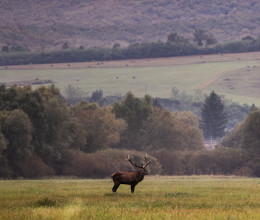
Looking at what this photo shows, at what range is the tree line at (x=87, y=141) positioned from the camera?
96000 mm

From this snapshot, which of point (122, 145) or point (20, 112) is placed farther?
point (122, 145)

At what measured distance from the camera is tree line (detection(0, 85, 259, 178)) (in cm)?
9600

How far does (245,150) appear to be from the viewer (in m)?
119

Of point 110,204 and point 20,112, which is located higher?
point 110,204

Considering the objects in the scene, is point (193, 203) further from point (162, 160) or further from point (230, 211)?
point (162, 160)

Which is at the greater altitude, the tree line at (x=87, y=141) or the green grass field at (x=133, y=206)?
the green grass field at (x=133, y=206)

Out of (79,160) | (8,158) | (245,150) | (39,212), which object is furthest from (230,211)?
(245,150)

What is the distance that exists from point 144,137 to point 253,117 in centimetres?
3162

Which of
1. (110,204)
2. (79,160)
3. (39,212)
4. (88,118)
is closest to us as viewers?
(39,212)

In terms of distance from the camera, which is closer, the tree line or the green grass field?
the green grass field

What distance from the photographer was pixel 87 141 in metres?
128

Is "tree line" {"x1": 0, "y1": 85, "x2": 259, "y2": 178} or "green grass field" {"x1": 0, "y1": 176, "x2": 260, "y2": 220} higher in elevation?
"green grass field" {"x1": 0, "y1": 176, "x2": 260, "y2": 220}

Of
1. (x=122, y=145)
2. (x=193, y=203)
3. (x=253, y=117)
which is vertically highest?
(x=193, y=203)

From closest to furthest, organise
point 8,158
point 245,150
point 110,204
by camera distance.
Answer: point 110,204
point 8,158
point 245,150
